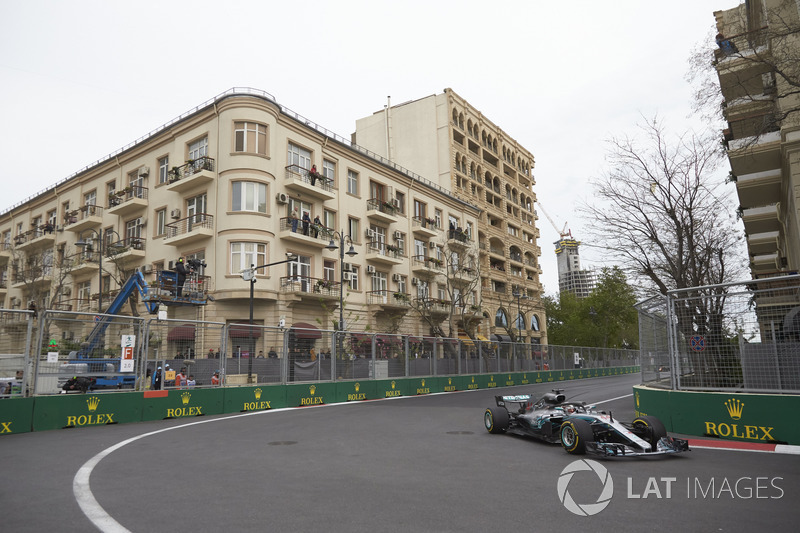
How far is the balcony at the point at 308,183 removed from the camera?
32.0m

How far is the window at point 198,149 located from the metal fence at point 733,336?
27.9 meters

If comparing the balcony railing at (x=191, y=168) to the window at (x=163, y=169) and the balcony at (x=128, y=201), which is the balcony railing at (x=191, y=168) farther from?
the balcony at (x=128, y=201)

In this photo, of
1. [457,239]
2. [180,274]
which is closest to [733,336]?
A: [180,274]

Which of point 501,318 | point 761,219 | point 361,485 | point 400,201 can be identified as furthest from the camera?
point 501,318

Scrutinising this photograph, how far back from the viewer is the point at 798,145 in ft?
56.6

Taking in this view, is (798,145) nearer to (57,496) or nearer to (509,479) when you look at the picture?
(509,479)

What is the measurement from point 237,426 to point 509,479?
7414 mm

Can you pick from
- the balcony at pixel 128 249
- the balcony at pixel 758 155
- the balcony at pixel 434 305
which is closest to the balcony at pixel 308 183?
the balcony at pixel 434 305

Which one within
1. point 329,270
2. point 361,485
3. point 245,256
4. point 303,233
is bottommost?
point 361,485

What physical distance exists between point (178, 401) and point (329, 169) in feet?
80.2

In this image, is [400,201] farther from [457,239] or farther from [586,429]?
[586,429]

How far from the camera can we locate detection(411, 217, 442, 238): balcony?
42.4 m

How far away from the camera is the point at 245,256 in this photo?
2984cm

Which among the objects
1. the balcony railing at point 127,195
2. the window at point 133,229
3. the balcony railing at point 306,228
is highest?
the balcony railing at point 127,195
